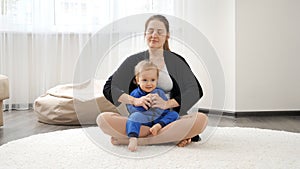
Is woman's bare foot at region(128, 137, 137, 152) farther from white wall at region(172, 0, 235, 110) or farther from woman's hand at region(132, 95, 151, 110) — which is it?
white wall at region(172, 0, 235, 110)

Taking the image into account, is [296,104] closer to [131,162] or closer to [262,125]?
[262,125]

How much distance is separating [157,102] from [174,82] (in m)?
0.18

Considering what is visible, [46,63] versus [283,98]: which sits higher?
[46,63]

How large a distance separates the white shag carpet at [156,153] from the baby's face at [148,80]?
27 cm

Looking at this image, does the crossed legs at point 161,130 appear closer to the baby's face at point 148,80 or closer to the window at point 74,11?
the baby's face at point 148,80

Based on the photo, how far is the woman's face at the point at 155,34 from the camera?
1782mm

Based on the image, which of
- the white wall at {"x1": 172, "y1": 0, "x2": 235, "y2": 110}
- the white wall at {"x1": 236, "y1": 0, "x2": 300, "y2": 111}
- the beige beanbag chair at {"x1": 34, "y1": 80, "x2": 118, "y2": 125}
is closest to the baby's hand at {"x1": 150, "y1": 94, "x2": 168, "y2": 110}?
the beige beanbag chair at {"x1": 34, "y1": 80, "x2": 118, "y2": 125}

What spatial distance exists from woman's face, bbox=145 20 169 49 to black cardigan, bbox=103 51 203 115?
64mm

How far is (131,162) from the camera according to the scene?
5.03ft

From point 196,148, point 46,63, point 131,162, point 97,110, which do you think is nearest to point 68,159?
point 131,162

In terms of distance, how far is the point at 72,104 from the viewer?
8.59 feet

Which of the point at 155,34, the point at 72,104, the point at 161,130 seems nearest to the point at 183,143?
the point at 161,130

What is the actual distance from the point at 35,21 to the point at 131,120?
1.92m

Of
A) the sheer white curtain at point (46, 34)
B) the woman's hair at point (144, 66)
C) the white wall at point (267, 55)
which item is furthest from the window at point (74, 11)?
the woman's hair at point (144, 66)
